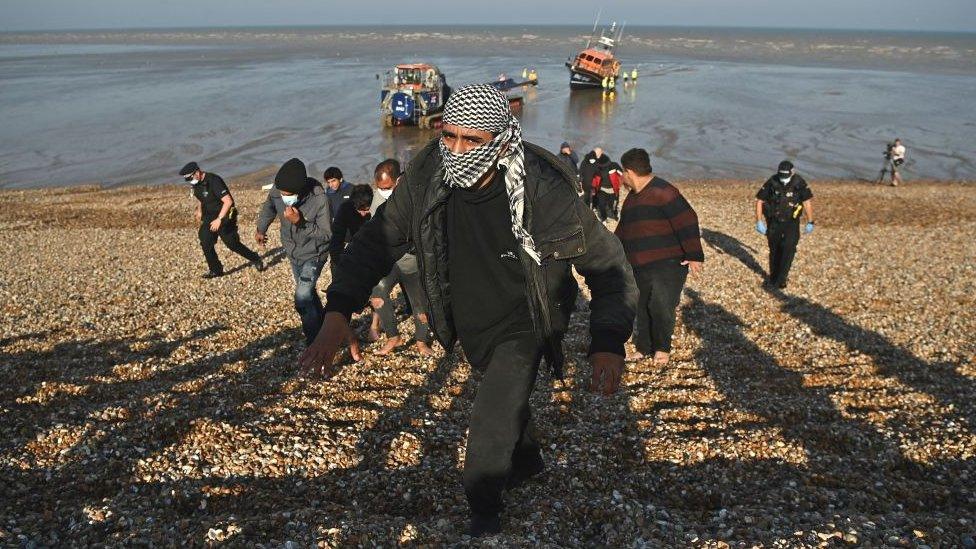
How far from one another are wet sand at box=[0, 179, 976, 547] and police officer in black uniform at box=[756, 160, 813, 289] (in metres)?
0.60

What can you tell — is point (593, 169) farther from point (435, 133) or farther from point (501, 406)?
point (435, 133)

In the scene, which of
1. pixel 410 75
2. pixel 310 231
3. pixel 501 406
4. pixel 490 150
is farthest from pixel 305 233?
pixel 410 75

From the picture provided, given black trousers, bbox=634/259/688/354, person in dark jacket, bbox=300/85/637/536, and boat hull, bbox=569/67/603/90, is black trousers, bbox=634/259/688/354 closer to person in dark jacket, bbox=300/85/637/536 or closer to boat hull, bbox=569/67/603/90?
person in dark jacket, bbox=300/85/637/536

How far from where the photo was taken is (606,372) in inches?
107

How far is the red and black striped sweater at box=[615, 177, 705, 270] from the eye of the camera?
6.35 metres

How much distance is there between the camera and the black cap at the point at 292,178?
653cm

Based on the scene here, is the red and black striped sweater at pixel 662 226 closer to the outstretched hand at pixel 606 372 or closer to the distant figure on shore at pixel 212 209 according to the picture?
the outstretched hand at pixel 606 372

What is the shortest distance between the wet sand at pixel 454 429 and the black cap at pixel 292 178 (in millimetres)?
1794

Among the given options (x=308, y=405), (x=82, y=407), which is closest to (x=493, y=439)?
(x=308, y=405)

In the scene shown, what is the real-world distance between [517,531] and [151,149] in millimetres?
30433

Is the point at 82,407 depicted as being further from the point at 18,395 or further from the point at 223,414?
the point at 223,414

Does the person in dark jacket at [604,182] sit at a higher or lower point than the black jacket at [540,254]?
lower

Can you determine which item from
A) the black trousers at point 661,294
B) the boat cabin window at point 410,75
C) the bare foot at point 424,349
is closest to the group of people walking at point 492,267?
the black trousers at point 661,294

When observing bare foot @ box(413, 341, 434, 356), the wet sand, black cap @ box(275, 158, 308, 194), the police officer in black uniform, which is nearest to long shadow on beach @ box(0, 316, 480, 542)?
the wet sand
